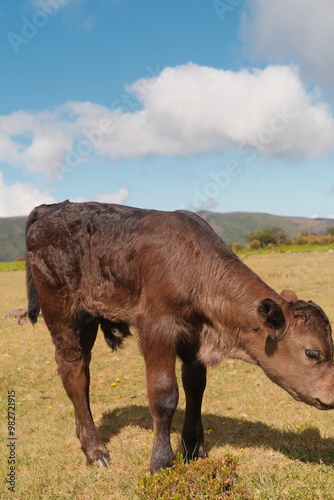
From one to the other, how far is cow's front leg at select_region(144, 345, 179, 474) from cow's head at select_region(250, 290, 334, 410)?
1.10m

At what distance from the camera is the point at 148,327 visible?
542 centimetres

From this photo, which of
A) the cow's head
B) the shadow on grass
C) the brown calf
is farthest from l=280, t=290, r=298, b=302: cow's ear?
the shadow on grass

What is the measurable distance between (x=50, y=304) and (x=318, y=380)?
11.7 feet

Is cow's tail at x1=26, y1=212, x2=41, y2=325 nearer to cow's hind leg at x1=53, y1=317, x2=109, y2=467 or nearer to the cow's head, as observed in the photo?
cow's hind leg at x1=53, y1=317, x2=109, y2=467

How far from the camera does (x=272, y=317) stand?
496 centimetres

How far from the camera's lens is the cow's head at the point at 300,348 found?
4922 mm

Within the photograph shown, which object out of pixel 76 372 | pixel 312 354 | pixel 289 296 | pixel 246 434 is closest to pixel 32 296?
pixel 76 372

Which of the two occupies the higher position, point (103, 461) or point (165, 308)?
point (165, 308)

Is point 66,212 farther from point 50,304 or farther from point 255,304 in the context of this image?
point 255,304

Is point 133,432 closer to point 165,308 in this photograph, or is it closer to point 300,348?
point 165,308

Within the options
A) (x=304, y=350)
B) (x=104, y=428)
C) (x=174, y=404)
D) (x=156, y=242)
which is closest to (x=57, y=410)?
(x=104, y=428)

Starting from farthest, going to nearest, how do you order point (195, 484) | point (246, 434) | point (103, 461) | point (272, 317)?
point (246, 434)
point (103, 461)
point (272, 317)
point (195, 484)

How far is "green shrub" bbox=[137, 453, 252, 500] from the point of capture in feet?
14.6

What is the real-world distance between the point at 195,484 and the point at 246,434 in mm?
2474
